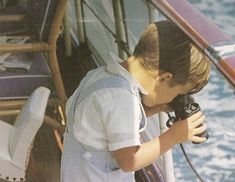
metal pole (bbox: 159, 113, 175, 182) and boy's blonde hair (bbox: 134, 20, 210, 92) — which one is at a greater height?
boy's blonde hair (bbox: 134, 20, 210, 92)

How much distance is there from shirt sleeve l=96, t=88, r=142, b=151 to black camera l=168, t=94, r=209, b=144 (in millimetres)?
89

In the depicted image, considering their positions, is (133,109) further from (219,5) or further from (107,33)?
(219,5)

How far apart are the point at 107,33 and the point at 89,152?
82cm

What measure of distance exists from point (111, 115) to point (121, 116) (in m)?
0.02

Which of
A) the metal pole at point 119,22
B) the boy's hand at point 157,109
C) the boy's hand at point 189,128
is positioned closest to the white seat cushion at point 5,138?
the metal pole at point 119,22

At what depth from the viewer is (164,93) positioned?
1206mm

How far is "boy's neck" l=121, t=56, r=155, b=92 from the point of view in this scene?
1.19 m

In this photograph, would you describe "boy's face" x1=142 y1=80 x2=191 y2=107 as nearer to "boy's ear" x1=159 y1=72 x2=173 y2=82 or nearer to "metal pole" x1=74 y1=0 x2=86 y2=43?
"boy's ear" x1=159 y1=72 x2=173 y2=82

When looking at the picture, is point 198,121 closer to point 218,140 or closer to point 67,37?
point 218,140

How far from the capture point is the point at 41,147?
1994 millimetres

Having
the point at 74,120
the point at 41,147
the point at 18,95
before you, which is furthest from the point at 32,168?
the point at 74,120

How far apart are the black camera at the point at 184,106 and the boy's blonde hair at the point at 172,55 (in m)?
0.03

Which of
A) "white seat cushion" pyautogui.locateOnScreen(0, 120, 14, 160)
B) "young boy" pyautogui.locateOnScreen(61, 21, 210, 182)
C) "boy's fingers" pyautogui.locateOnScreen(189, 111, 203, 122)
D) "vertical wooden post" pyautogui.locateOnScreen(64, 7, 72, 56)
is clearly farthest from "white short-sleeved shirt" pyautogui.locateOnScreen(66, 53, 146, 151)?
"vertical wooden post" pyautogui.locateOnScreen(64, 7, 72, 56)

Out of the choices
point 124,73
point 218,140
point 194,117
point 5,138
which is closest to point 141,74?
point 124,73
